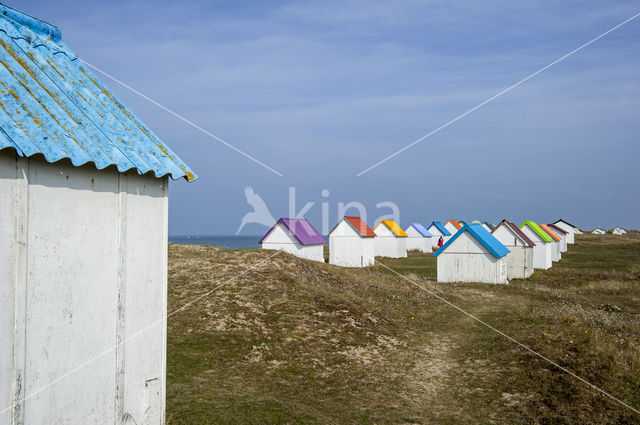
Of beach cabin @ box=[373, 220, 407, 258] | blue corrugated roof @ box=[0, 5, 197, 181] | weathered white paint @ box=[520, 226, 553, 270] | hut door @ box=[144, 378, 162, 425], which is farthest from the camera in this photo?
beach cabin @ box=[373, 220, 407, 258]

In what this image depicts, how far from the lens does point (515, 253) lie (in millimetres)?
35906

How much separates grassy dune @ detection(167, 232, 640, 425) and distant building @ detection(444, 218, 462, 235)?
196 feet

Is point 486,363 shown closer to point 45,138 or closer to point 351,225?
point 45,138

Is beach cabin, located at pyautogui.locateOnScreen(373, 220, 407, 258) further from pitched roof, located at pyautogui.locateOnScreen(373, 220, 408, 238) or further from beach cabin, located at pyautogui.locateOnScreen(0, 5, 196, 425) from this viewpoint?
beach cabin, located at pyautogui.locateOnScreen(0, 5, 196, 425)

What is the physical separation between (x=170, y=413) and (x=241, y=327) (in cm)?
640

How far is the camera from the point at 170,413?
917 cm

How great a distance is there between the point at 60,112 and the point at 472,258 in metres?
28.7

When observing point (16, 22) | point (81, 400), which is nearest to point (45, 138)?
point (16, 22)

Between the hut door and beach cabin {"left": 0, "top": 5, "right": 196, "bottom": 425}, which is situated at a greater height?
beach cabin {"left": 0, "top": 5, "right": 196, "bottom": 425}

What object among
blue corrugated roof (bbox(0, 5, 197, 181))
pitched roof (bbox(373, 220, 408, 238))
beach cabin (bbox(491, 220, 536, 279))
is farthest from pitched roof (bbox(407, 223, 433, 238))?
blue corrugated roof (bbox(0, 5, 197, 181))

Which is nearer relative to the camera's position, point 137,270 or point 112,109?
point 137,270

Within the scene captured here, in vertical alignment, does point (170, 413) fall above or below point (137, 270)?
below

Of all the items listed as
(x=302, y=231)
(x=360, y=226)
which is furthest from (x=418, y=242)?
(x=302, y=231)

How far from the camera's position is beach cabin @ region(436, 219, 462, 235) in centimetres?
8360
